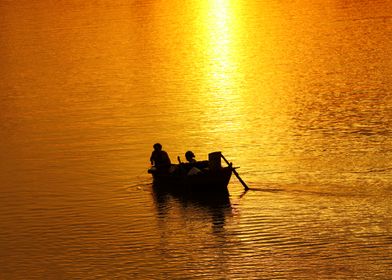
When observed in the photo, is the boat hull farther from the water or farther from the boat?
the water

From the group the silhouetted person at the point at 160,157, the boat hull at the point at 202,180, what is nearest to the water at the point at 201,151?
the boat hull at the point at 202,180

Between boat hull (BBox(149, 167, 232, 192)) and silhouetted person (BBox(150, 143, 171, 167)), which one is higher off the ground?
silhouetted person (BBox(150, 143, 171, 167))

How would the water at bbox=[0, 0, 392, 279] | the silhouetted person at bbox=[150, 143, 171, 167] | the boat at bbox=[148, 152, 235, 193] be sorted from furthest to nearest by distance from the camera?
the silhouetted person at bbox=[150, 143, 171, 167]
the boat at bbox=[148, 152, 235, 193]
the water at bbox=[0, 0, 392, 279]

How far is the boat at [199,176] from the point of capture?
2292 centimetres

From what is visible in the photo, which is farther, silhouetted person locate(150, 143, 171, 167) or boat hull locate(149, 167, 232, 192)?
silhouetted person locate(150, 143, 171, 167)

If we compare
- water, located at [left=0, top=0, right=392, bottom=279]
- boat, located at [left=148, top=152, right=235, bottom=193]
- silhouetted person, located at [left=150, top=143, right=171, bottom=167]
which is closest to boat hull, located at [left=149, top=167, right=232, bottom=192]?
boat, located at [left=148, top=152, right=235, bottom=193]

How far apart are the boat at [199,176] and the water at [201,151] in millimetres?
386

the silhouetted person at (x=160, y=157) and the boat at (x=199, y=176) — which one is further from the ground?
the silhouetted person at (x=160, y=157)

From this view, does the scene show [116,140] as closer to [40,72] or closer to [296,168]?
[296,168]

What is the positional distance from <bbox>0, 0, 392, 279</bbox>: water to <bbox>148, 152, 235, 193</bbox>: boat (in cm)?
39

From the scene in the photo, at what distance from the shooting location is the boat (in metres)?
22.9

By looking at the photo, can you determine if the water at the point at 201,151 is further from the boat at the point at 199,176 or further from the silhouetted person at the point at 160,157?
the silhouetted person at the point at 160,157

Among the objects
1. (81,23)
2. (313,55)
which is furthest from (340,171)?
(81,23)

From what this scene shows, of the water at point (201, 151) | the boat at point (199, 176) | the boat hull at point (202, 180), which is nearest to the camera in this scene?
the water at point (201, 151)
